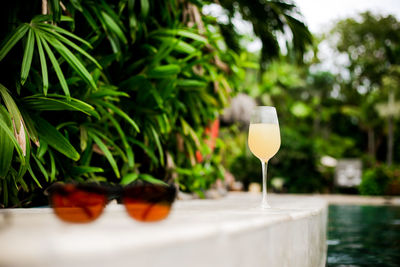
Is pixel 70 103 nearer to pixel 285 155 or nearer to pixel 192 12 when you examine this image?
pixel 192 12

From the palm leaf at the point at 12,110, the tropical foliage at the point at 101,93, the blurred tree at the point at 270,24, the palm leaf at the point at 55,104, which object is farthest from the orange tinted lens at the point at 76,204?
the blurred tree at the point at 270,24

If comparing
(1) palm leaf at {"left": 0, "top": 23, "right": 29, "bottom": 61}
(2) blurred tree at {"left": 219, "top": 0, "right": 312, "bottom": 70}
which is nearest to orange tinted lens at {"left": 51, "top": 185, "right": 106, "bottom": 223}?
(1) palm leaf at {"left": 0, "top": 23, "right": 29, "bottom": 61}

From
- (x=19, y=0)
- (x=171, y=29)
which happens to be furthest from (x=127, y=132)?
(x=19, y=0)

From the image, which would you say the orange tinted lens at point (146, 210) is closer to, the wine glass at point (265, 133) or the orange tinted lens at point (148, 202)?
the orange tinted lens at point (148, 202)

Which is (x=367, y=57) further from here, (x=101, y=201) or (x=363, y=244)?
(x=101, y=201)

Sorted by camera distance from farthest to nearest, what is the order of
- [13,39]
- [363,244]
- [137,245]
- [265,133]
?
[363,244]
[13,39]
[265,133]
[137,245]

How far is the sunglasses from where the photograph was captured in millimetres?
785

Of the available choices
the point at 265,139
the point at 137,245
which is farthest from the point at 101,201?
the point at 265,139

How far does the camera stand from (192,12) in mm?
3232

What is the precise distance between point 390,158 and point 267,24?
2545 centimetres

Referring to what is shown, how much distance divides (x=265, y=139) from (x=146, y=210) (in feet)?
3.12

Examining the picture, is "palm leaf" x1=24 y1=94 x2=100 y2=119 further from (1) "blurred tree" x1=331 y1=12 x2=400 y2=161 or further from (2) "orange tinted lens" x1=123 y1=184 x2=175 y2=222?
(1) "blurred tree" x1=331 y1=12 x2=400 y2=161

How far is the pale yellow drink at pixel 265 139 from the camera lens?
5.43 ft

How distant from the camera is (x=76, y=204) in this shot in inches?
32.5
